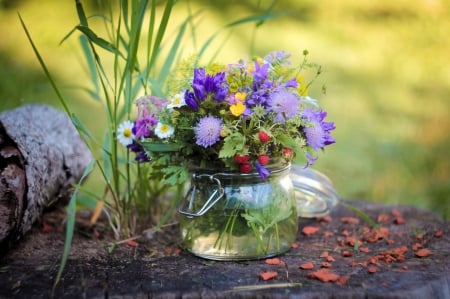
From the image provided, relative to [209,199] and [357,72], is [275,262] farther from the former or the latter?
[357,72]

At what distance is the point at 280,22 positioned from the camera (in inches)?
203

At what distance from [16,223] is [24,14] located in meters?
3.89

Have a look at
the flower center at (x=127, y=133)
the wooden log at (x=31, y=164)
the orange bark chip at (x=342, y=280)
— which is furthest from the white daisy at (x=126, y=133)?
the orange bark chip at (x=342, y=280)

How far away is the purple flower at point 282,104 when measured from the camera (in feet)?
4.68

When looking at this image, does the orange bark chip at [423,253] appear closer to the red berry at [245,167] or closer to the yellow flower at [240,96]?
the red berry at [245,167]

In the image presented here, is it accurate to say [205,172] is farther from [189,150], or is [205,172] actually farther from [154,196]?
[154,196]

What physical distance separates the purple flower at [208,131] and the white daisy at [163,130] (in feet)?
0.37

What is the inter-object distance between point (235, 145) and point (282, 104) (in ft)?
0.49

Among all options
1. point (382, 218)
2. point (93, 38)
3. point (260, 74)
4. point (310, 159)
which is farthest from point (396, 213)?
point (93, 38)

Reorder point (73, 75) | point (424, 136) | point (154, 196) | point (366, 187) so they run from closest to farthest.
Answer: point (154, 196) < point (366, 187) < point (424, 136) < point (73, 75)

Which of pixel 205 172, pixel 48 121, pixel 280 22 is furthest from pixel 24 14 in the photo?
pixel 205 172

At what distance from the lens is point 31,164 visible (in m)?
1.67

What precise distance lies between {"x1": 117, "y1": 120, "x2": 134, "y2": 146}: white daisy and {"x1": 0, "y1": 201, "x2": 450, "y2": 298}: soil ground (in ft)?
1.02

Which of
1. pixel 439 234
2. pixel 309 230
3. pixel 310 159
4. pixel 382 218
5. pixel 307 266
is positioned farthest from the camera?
pixel 382 218
